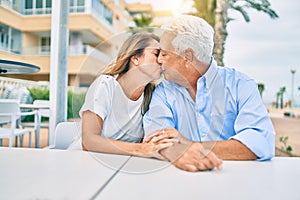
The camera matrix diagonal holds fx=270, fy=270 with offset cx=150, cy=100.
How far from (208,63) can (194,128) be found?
33cm

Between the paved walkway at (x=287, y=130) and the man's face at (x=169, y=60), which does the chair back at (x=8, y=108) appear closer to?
the paved walkway at (x=287, y=130)

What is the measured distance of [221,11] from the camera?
3.37 m

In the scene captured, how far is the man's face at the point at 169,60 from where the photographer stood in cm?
81

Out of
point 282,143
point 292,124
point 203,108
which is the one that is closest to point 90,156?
point 203,108

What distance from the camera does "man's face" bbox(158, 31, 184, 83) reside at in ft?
2.66

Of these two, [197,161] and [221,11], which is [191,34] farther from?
[221,11]

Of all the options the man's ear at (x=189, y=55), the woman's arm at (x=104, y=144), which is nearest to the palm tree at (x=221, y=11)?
the man's ear at (x=189, y=55)

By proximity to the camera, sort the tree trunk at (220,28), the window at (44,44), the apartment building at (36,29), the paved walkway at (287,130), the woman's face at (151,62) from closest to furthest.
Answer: the woman's face at (151,62), the apartment building at (36,29), the tree trunk at (220,28), the paved walkway at (287,130), the window at (44,44)

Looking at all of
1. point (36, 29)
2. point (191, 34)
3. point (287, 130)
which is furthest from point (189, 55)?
point (36, 29)

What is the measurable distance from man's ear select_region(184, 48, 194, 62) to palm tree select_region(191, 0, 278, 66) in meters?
2.32

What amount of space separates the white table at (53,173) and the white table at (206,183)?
4cm

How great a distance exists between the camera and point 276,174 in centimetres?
62

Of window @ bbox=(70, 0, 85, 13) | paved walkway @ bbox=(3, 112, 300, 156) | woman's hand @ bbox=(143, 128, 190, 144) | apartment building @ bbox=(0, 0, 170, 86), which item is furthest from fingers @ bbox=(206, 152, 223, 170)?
paved walkway @ bbox=(3, 112, 300, 156)

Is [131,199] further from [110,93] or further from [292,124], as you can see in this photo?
[292,124]
